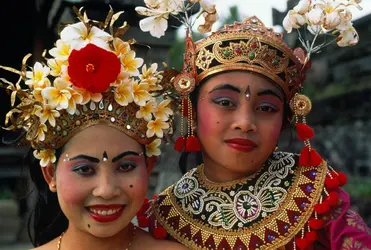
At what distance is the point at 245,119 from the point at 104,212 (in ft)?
2.49

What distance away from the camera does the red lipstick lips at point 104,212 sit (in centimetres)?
267

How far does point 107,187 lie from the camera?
2.62 metres

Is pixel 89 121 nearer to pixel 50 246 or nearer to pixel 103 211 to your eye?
pixel 103 211

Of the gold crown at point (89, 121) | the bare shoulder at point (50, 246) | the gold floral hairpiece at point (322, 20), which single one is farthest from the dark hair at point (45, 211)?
the gold floral hairpiece at point (322, 20)

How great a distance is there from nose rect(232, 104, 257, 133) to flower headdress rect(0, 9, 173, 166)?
33cm

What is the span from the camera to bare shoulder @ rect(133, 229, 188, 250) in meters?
2.89

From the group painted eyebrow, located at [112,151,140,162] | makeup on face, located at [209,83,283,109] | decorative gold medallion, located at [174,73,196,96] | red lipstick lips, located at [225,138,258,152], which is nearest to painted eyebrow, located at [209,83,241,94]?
makeup on face, located at [209,83,283,109]

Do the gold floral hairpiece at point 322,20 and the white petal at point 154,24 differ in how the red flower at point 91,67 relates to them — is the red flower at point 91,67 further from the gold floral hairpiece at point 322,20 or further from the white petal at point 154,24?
the gold floral hairpiece at point 322,20

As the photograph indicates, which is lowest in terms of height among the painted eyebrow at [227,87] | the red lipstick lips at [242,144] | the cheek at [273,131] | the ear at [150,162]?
the ear at [150,162]

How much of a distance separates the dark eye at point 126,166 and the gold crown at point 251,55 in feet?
1.84

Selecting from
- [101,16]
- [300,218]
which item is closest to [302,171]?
[300,218]

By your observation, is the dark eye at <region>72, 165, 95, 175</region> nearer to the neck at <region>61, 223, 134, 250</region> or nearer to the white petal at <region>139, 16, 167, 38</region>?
the neck at <region>61, 223, 134, 250</region>

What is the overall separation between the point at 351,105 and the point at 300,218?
8.70 m

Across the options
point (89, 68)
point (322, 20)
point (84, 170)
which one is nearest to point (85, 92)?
point (89, 68)
